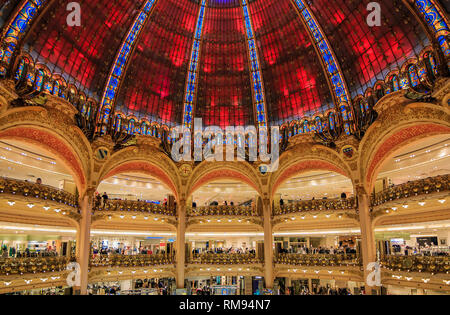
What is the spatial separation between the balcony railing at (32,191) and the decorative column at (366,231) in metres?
22.6

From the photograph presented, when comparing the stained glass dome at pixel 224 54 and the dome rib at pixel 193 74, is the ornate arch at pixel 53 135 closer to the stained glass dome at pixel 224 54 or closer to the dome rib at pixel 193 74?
the stained glass dome at pixel 224 54

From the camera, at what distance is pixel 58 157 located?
80.0 feet

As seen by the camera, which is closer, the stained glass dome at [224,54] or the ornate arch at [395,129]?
the ornate arch at [395,129]

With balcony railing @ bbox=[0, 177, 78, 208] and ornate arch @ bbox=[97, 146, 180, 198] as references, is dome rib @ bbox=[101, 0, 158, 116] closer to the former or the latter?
ornate arch @ bbox=[97, 146, 180, 198]

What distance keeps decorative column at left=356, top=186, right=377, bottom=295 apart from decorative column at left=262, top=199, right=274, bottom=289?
8271 millimetres

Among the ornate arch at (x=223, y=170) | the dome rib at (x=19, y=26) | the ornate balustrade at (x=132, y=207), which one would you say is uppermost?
the dome rib at (x=19, y=26)

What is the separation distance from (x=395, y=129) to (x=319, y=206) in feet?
29.3

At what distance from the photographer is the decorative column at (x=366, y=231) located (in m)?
24.2

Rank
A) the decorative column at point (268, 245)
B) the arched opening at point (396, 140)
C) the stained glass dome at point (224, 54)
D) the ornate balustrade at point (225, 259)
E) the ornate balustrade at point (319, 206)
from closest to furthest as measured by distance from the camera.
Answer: the arched opening at point (396, 140) → the stained glass dome at point (224, 54) → the ornate balustrade at point (319, 206) → the decorative column at point (268, 245) → the ornate balustrade at point (225, 259)

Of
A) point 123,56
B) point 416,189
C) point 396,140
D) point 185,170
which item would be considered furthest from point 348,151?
point 123,56

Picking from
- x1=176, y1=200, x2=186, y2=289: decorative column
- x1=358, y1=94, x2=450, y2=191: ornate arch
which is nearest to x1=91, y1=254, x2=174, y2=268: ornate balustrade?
x1=176, y1=200, x2=186, y2=289: decorative column

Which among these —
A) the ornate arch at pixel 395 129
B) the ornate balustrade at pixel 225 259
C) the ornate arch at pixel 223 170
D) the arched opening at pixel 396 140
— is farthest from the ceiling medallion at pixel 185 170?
the arched opening at pixel 396 140

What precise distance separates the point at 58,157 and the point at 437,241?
31.7 metres
